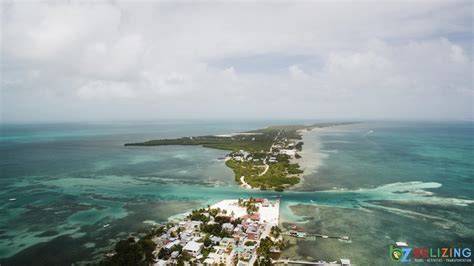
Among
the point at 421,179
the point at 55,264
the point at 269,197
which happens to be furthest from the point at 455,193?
the point at 55,264

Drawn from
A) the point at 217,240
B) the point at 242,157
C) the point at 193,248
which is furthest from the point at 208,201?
the point at 242,157

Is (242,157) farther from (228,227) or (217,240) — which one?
(217,240)

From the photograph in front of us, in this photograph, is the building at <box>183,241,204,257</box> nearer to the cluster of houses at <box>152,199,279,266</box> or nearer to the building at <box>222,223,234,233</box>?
the cluster of houses at <box>152,199,279,266</box>

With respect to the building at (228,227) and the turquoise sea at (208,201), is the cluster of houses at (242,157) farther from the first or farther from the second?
the building at (228,227)

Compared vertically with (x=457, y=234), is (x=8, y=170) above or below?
above

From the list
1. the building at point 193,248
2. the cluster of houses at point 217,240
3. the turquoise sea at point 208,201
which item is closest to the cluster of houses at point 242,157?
the turquoise sea at point 208,201

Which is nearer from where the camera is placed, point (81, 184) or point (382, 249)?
point (382, 249)

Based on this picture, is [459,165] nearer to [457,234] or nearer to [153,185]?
[457,234]
